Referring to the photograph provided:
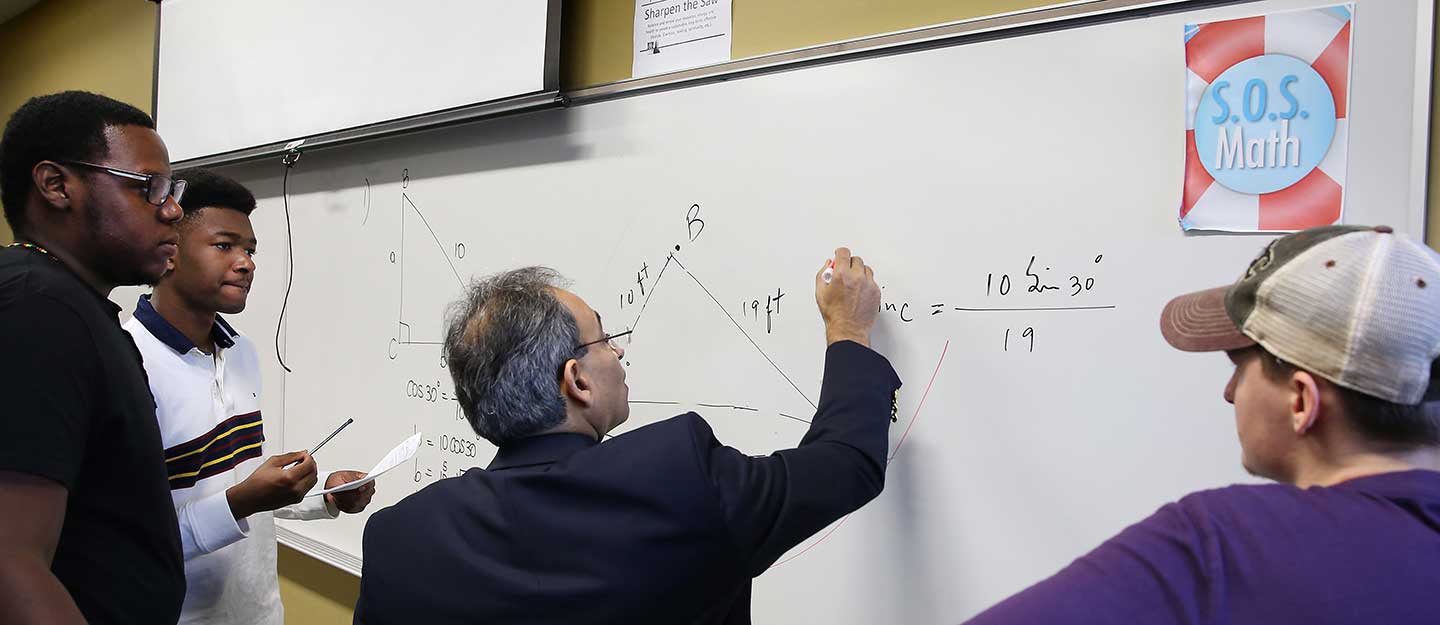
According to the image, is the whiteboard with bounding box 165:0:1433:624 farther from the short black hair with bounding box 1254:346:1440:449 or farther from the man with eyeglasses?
the man with eyeglasses

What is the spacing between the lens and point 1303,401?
0.61m

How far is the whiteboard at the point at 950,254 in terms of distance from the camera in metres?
0.97

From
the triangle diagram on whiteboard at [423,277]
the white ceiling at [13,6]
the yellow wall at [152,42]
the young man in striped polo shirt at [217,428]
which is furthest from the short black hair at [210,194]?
the white ceiling at [13,6]

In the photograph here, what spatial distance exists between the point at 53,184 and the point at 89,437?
1.10 feet

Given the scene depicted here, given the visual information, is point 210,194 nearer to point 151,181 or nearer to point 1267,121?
point 151,181

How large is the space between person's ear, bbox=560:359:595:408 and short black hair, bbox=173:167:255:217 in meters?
1.01

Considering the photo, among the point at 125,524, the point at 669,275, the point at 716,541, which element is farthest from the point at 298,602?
the point at 716,541

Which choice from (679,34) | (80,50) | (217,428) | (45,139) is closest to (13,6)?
(80,50)

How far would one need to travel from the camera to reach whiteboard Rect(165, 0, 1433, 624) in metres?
0.97

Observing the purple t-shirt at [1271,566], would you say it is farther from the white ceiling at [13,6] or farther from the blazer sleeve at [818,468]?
the white ceiling at [13,6]

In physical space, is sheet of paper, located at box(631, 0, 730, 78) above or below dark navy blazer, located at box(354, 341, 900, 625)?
above

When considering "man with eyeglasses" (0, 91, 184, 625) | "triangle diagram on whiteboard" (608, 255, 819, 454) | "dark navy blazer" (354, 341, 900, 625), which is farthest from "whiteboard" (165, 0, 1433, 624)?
"man with eyeglasses" (0, 91, 184, 625)

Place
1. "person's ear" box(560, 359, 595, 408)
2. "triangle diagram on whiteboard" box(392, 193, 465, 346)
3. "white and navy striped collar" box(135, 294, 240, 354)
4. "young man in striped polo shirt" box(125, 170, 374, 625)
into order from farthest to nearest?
"triangle diagram on whiteboard" box(392, 193, 465, 346), "white and navy striped collar" box(135, 294, 240, 354), "young man in striped polo shirt" box(125, 170, 374, 625), "person's ear" box(560, 359, 595, 408)

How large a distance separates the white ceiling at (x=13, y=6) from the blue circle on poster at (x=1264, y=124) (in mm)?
4615
